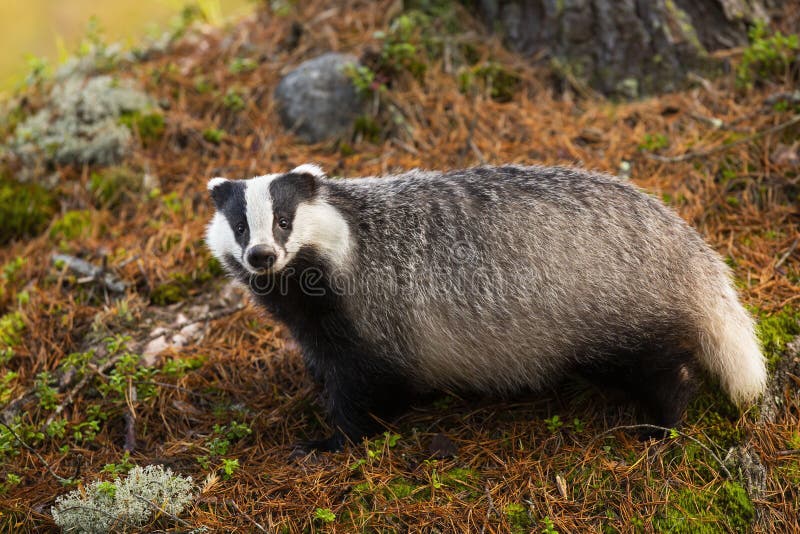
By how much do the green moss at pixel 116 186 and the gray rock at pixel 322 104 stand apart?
4.78 ft

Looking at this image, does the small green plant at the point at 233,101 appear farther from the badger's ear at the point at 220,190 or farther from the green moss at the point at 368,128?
the badger's ear at the point at 220,190

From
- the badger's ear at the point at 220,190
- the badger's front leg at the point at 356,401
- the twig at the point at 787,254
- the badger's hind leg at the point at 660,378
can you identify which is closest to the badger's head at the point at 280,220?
the badger's ear at the point at 220,190

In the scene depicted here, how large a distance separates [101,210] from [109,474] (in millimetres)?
2901

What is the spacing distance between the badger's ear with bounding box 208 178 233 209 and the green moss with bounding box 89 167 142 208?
2.28m

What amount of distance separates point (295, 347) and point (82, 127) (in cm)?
339

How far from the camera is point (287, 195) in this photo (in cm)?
413

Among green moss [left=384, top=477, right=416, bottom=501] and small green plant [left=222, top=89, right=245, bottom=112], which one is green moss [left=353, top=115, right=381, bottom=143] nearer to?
small green plant [left=222, top=89, right=245, bottom=112]

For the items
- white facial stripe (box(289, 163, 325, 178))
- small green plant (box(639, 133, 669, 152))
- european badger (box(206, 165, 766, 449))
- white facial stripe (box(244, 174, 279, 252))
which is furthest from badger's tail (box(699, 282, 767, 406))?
white facial stripe (box(244, 174, 279, 252))

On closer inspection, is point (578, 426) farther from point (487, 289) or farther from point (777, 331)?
point (777, 331)

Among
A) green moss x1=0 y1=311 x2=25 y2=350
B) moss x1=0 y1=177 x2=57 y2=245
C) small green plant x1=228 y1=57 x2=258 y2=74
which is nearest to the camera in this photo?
green moss x1=0 y1=311 x2=25 y2=350

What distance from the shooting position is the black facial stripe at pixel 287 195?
407 cm

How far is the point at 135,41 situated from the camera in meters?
8.02

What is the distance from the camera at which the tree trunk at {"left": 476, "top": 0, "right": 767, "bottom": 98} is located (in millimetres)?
6457

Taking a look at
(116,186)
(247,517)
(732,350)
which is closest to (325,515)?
(247,517)
